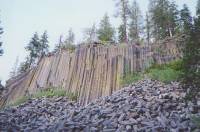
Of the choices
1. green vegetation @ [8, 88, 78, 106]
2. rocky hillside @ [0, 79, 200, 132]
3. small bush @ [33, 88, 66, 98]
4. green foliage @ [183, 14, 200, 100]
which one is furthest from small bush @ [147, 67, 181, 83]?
green foliage @ [183, 14, 200, 100]

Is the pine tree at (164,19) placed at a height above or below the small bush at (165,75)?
above

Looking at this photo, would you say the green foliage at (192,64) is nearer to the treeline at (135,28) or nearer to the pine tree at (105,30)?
the treeline at (135,28)

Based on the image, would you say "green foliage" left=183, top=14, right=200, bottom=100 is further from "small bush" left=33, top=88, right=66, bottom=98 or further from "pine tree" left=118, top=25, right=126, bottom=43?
"pine tree" left=118, top=25, right=126, bottom=43

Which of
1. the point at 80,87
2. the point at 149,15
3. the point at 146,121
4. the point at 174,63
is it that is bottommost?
the point at 146,121

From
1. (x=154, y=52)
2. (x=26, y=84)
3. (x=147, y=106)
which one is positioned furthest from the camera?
(x=26, y=84)

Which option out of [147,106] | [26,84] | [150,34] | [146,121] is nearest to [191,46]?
[146,121]

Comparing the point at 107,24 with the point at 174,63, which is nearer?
the point at 174,63

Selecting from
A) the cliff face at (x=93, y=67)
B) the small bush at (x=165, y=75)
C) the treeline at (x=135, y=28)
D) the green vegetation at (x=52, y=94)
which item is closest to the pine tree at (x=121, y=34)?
the treeline at (x=135, y=28)

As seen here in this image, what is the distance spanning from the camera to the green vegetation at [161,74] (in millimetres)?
21000

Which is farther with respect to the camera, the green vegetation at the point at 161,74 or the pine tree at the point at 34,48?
the pine tree at the point at 34,48

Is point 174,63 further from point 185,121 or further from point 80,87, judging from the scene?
point 185,121

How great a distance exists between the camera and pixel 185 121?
13898mm

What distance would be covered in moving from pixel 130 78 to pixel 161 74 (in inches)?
93.4

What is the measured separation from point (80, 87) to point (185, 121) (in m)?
11.6
